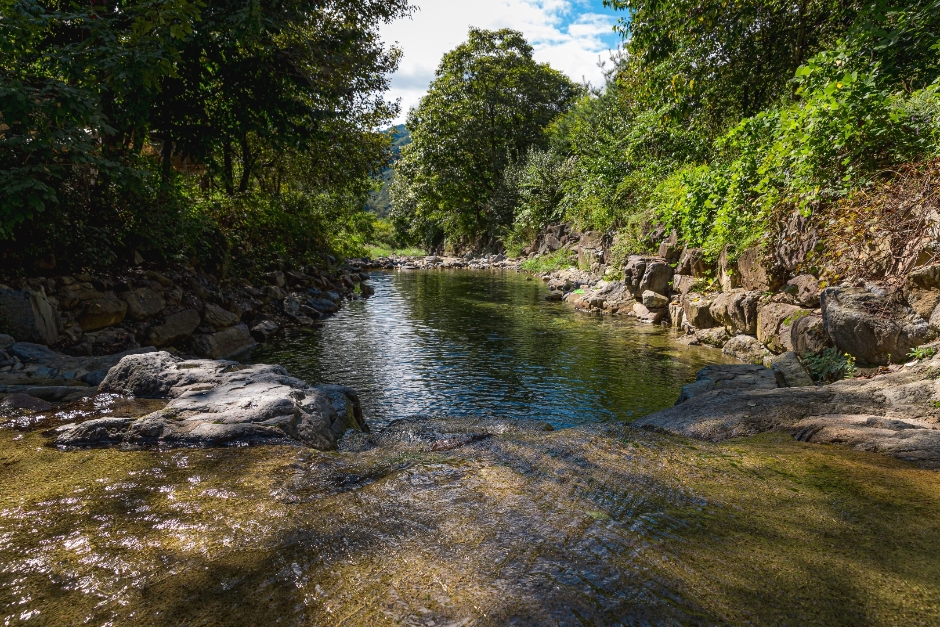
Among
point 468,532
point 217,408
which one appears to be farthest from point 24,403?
point 468,532

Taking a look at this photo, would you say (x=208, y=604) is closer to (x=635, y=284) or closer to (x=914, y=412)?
(x=914, y=412)

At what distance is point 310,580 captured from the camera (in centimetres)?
214

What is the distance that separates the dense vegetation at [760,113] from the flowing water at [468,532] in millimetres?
5719

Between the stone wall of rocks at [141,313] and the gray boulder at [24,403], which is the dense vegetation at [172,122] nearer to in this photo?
the stone wall of rocks at [141,313]

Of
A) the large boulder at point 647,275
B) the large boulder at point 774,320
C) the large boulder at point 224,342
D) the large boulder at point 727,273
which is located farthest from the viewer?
the large boulder at point 647,275

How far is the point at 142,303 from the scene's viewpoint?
897 centimetres

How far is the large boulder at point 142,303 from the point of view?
8.75 meters

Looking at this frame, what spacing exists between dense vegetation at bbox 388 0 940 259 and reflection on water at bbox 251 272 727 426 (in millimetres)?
3375

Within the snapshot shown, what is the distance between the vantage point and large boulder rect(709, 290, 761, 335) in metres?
9.51

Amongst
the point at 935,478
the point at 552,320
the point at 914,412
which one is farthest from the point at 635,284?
the point at 935,478

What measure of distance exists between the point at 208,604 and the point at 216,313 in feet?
31.4

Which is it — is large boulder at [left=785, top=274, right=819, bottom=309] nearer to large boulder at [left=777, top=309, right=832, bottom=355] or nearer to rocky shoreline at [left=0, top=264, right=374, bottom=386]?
large boulder at [left=777, top=309, right=832, bottom=355]

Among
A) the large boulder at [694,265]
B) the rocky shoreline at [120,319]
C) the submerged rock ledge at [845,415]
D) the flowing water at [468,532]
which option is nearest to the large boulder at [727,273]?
the large boulder at [694,265]

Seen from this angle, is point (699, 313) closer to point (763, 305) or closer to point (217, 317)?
point (763, 305)
